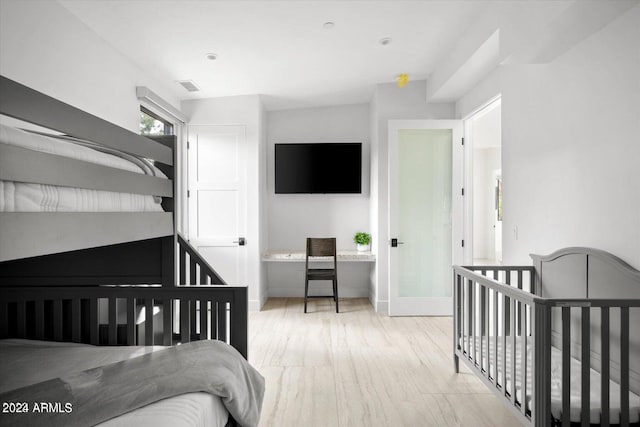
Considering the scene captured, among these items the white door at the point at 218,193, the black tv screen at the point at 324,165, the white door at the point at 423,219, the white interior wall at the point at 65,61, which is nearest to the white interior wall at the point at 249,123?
the white door at the point at 218,193

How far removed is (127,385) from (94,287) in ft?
2.77

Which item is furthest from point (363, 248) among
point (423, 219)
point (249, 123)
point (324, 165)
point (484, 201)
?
point (484, 201)

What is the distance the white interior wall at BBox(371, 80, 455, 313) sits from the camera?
446cm

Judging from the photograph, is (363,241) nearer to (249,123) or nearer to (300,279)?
(300,279)

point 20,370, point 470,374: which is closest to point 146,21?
point 20,370

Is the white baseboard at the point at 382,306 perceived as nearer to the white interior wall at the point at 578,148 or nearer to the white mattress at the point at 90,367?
the white interior wall at the point at 578,148

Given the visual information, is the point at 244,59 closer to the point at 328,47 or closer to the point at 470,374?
the point at 328,47

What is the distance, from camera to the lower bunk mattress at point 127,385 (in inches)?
49.9

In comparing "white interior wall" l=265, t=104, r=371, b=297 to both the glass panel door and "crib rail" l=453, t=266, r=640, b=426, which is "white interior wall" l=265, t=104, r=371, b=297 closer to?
the glass panel door

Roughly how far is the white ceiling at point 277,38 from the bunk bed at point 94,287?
1.05 m

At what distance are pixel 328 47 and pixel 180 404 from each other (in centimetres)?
292

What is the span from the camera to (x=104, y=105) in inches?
114

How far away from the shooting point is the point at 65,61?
248cm

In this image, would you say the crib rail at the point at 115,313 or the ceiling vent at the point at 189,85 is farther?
the ceiling vent at the point at 189,85
